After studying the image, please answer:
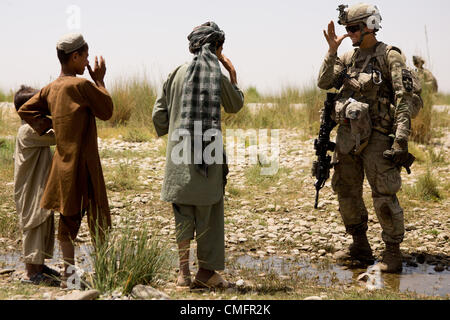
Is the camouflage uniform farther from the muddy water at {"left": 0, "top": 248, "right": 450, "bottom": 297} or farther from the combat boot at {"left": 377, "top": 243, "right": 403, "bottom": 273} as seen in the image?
the muddy water at {"left": 0, "top": 248, "right": 450, "bottom": 297}

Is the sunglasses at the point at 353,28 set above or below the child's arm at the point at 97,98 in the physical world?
above

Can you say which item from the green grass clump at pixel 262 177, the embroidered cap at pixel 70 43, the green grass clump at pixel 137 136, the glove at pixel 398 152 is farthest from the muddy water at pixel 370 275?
the green grass clump at pixel 137 136

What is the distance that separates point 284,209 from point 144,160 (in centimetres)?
299

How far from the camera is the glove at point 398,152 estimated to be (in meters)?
5.38

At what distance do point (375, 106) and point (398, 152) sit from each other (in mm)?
476

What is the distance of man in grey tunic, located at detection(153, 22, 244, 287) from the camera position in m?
4.52

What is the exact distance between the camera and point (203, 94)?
177 inches

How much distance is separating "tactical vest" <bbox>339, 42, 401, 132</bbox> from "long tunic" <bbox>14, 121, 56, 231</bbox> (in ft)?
8.65

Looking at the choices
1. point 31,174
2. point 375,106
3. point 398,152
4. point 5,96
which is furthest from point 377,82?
point 5,96

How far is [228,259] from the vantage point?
6074 mm

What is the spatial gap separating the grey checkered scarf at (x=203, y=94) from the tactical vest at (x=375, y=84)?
1542 mm

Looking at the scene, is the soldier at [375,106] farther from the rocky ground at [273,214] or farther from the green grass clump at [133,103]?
the green grass clump at [133,103]

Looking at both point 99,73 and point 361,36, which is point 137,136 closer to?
point 361,36
